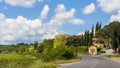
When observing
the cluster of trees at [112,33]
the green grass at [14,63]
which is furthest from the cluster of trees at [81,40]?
the green grass at [14,63]

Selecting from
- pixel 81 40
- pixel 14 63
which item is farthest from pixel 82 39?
pixel 14 63

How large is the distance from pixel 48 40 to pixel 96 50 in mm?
23623

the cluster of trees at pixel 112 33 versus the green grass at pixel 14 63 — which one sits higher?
the cluster of trees at pixel 112 33

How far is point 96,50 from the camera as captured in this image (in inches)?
5413

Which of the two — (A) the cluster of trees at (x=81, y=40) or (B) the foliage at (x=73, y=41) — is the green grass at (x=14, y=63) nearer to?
(A) the cluster of trees at (x=81, y=40)

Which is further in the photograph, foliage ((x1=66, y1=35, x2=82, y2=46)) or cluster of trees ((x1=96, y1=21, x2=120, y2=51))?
foliage ((x1=66, y1=35, x2=82, y2=46))

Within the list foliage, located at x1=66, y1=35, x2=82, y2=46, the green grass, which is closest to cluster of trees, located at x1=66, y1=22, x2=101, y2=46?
foliage, located at x1=66, y1=35, x2=82, y2=46

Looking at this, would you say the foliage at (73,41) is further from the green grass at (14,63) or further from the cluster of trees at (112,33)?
the green grass at (14,63)

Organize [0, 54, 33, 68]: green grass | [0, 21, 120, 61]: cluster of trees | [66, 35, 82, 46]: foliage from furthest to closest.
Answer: [66, 35, 82, 46]: foliage, [0, 21, 120, 61]: cluster of trees, [0, 54, 33, 68]: green grass

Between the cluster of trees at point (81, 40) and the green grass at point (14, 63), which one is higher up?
the cluster of trees at point (81, 40)

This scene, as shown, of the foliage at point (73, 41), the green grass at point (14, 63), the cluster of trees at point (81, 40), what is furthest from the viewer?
the foliage at point (73, 41)

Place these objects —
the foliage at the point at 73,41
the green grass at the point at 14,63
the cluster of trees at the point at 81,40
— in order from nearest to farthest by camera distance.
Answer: the green grass at the point at 14,63 → the cluster of trees at the point at 81,40 → the foliage at the point at 73,41

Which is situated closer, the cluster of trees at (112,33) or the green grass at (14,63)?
the green grass at (14,63)

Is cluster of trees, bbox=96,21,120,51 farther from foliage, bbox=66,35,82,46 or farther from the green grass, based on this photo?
the green grass
